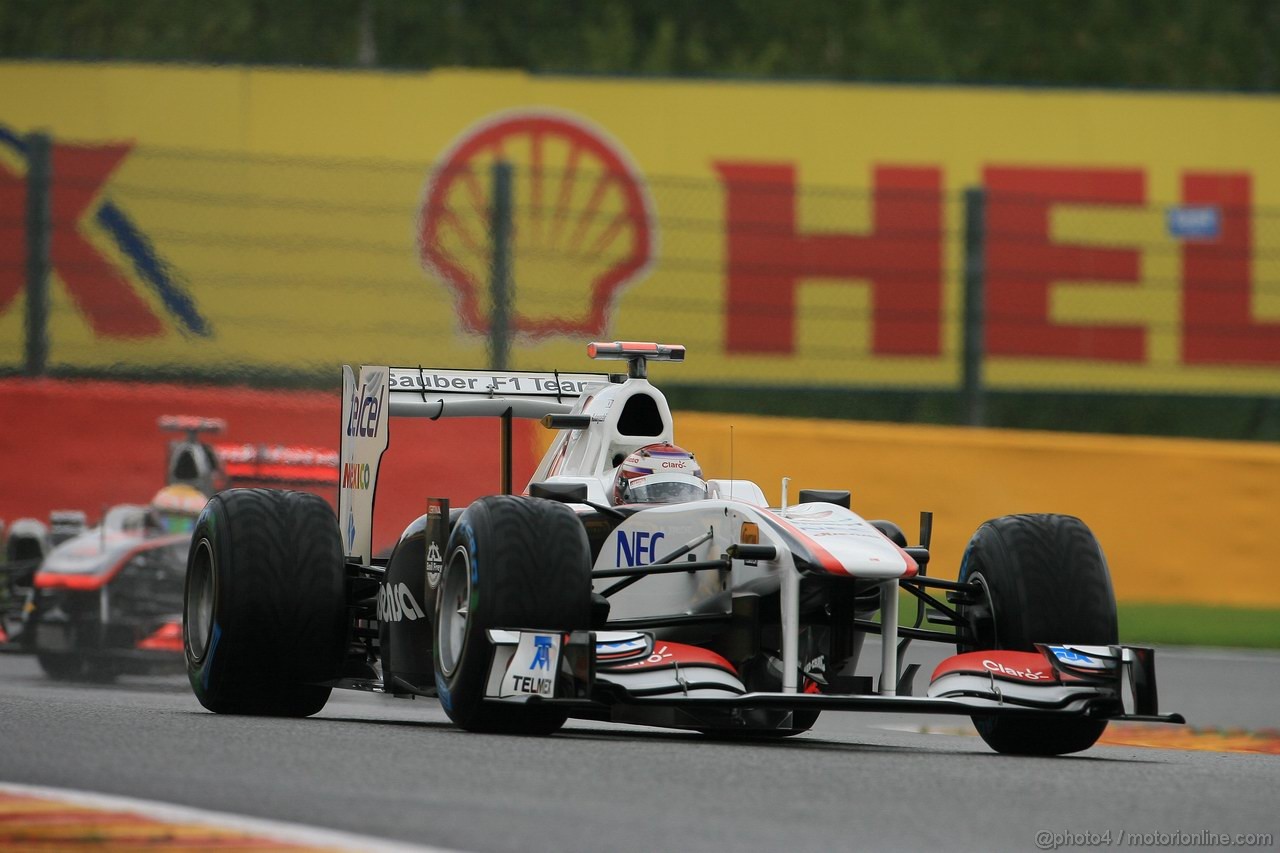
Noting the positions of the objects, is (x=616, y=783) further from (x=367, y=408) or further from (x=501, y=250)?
(x=501, y=250)

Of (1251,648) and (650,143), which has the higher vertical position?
(650,143)

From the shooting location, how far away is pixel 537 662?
7.89 metres

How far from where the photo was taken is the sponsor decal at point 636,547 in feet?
29.5

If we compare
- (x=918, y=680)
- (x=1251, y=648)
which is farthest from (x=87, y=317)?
(x=1251, y=648)

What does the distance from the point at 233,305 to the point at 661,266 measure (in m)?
4.34

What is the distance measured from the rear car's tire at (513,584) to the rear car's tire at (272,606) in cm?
126

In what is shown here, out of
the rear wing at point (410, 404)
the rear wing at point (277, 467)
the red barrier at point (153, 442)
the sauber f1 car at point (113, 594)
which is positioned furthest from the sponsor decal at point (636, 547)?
the red barrier at point (153, 442)

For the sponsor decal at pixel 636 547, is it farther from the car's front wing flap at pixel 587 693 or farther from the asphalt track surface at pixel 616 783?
the car's front wing flap at pixel 587 693

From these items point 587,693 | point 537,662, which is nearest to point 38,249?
point 537,662

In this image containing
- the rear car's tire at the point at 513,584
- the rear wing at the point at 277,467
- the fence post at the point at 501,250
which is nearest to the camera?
the rear car's tire at the point at 513,584

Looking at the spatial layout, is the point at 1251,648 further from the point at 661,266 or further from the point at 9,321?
the point at 9,321

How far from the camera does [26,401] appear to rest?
15.4 meters

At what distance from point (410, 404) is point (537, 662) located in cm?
273

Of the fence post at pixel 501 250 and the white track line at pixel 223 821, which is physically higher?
the fence post at pixel 501 250
